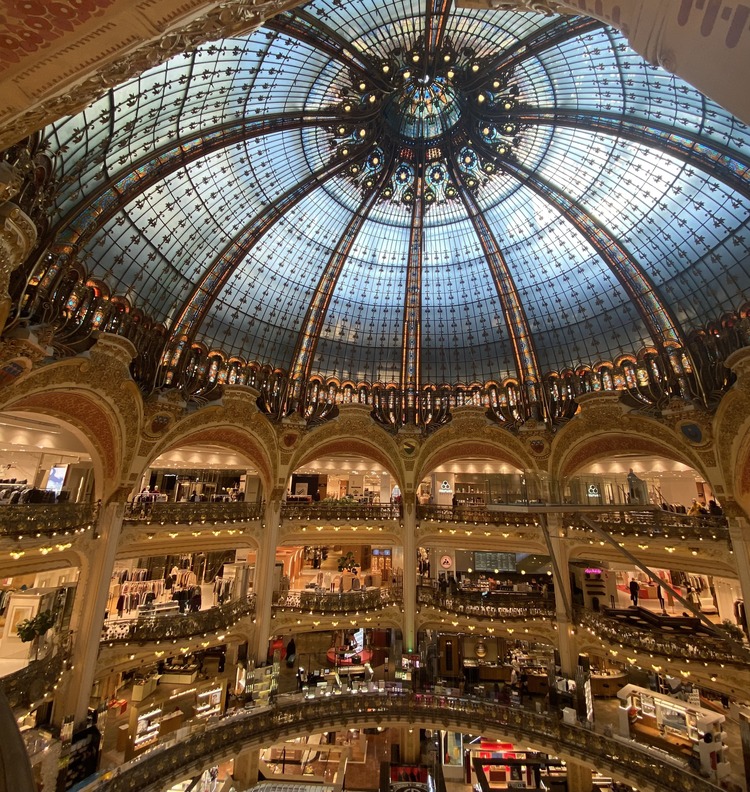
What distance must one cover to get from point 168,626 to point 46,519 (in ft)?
30.5

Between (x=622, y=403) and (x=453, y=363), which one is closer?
(x=622, y=403)

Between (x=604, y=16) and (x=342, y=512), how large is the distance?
3084 cm

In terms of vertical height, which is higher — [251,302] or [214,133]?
[214,133]

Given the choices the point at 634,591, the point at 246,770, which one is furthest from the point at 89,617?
the point at 634,591

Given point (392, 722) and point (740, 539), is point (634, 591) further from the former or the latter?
point (392, 722)

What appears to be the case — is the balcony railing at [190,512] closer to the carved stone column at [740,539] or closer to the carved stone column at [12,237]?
the carved stone column at [12,237]

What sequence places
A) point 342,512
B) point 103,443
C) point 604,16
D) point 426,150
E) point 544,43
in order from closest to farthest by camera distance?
point 604,16
point 544,43
point 103,443
point 426,150
point 342,512

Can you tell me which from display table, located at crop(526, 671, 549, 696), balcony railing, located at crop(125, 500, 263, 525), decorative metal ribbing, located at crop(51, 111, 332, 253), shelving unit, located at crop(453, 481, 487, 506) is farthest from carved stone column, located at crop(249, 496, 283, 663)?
decorative metal ribbing, located at crop(51, 111, 332, 253)

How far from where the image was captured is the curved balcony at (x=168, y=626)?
79.0 feet

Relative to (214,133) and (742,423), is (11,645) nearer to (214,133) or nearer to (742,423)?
(214,133)

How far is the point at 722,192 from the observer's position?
813 inches

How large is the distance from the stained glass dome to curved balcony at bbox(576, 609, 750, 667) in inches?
605

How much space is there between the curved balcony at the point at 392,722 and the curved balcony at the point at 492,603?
5.74 metres

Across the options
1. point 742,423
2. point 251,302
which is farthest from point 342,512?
point 742,423
